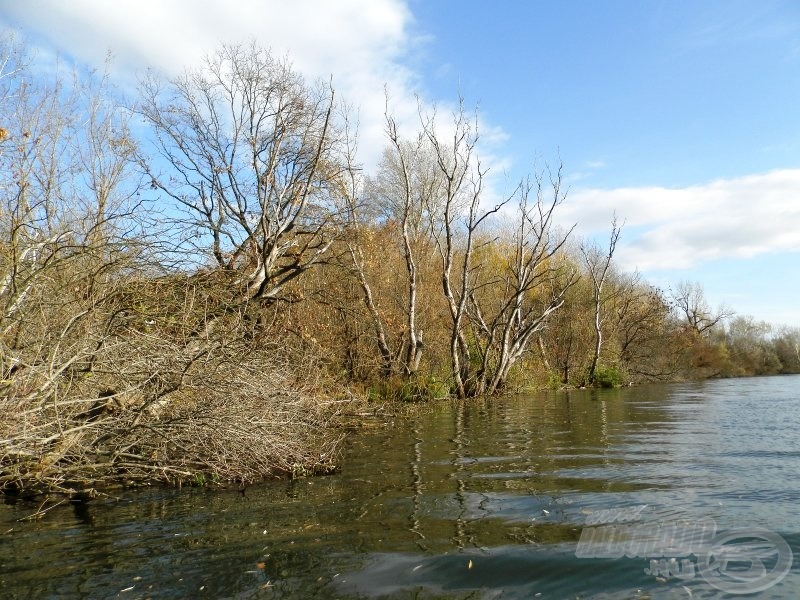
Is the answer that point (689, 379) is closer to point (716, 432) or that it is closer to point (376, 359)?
point (376, 359)

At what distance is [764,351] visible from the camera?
52.4 meters
